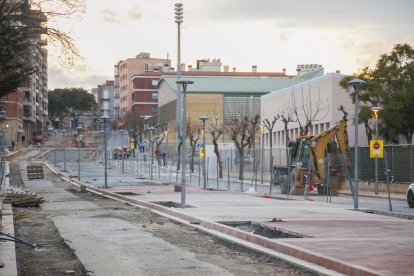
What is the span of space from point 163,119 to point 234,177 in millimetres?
61396

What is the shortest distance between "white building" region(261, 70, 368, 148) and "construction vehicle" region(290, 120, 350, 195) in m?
19.5

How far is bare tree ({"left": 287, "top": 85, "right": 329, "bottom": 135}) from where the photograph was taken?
2322 inches

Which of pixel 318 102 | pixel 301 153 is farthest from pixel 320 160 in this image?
pixel 318 102

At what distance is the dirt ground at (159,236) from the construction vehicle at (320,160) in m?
14.5

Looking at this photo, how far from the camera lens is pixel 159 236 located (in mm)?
16109

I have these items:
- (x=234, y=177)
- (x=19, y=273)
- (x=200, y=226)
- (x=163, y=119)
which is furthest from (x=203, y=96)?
(x=19, y=273)

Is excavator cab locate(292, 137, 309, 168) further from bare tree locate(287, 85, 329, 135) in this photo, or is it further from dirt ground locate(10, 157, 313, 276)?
bare tree locate(287, 85, 329, 135)

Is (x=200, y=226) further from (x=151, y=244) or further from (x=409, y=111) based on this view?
(x=409, y=111)

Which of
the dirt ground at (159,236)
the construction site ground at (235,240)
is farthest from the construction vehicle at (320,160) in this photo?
the dirt ground at (159,236)

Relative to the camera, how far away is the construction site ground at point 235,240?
36.9 ft

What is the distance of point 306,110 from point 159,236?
4710cm

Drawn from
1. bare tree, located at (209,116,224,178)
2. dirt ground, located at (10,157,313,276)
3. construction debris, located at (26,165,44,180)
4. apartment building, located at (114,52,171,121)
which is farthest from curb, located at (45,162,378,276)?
apartment building, located at (114,52,171,121)

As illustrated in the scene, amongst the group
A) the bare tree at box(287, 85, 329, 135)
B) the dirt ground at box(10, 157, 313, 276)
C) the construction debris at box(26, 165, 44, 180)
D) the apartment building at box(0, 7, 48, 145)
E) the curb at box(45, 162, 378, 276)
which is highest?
the apartment building at box(0, 7, 48, 145)

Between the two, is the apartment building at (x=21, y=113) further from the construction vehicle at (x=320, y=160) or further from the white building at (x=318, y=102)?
the construction vehicle at (x=320, y=160)
